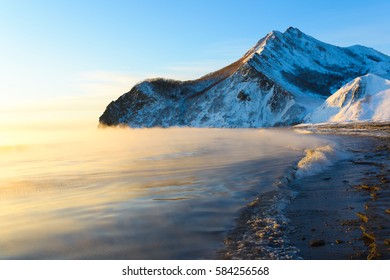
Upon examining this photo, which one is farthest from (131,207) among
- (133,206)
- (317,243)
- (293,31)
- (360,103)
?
(293,31)

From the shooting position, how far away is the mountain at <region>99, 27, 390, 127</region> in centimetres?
11833

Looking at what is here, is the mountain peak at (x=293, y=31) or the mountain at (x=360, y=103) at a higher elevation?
the mountain peak at (x=293, y=31)

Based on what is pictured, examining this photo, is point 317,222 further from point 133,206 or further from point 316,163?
point 316,163

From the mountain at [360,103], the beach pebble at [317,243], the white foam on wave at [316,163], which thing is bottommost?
the beach pebble at [317,243]

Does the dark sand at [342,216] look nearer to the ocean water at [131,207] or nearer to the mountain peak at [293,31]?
the ocean water at [131,207]

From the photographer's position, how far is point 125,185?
17203mm

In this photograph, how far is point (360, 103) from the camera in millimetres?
84250

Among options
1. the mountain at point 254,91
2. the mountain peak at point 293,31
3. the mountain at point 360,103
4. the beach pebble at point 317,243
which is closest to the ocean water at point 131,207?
the beach pebble at point 317,243

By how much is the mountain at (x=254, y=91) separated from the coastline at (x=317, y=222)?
305 feet

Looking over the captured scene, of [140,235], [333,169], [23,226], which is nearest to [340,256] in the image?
[140,235]

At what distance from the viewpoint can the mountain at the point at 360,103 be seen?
80000 millimetres
